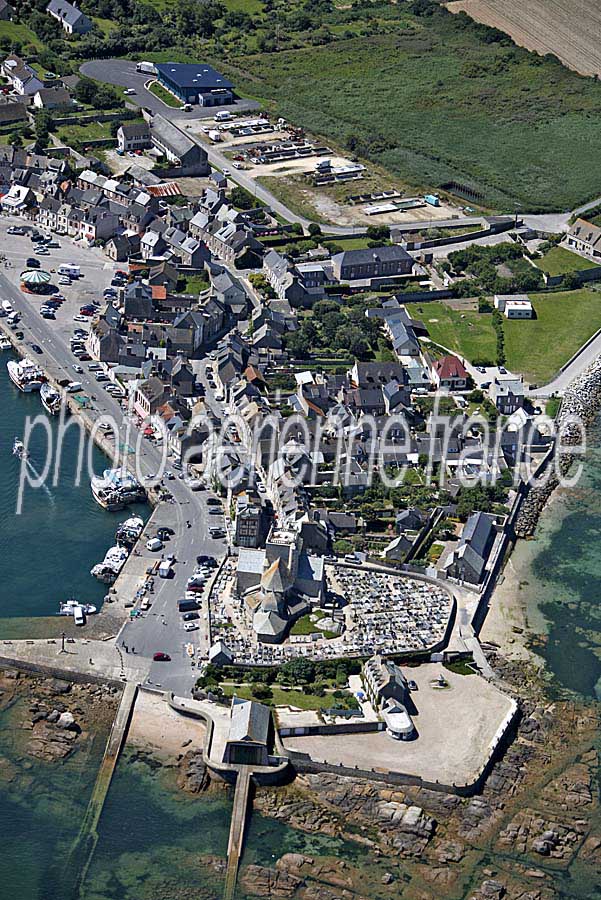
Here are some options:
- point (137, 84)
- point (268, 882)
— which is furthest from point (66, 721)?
point (137, 84)

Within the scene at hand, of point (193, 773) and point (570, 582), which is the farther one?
point (570, 582)

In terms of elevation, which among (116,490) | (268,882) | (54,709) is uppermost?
(268,882)

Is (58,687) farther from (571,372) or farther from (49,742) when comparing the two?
(571,372)

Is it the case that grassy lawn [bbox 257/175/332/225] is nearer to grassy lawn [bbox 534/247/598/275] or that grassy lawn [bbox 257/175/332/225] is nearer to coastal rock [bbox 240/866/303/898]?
grassy lawn [bbox 534/247/598/275]

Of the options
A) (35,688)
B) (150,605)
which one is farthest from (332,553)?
(35,688)

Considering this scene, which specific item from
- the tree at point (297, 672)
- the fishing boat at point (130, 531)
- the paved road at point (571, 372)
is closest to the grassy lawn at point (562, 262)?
the paved road at point (571, 372)

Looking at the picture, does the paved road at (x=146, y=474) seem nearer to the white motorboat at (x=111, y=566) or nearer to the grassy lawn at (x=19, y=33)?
the white motorboat at (x=111, y=566)

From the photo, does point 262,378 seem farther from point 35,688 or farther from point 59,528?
point 35,688
